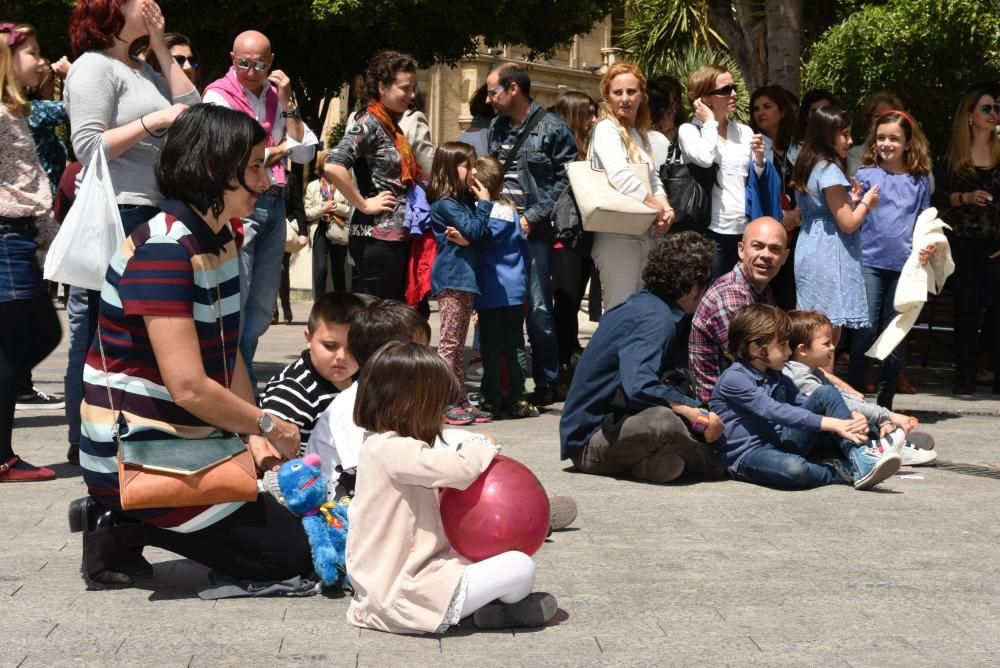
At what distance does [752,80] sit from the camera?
543 inches

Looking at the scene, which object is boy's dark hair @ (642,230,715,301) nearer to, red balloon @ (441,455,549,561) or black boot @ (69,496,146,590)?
red balloon @ (441,455,549,561)

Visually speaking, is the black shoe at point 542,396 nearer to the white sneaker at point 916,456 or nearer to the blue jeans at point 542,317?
the blue jeans at point 542,317

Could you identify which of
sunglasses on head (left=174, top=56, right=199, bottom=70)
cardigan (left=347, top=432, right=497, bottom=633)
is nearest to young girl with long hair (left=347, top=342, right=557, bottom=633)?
cardigan (left=347, top=432, right=497, bottom=633)

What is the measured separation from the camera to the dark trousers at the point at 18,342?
21.9 ft

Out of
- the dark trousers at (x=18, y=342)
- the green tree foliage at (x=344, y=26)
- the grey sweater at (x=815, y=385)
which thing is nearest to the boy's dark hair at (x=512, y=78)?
the grey sweater at (x=815, y=385)

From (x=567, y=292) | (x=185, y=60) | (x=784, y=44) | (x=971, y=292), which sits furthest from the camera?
(x=784, y=44)

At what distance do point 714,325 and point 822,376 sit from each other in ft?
2.02

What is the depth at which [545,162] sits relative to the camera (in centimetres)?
941

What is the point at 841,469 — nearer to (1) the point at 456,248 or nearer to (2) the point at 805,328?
(2) the point at 805,328

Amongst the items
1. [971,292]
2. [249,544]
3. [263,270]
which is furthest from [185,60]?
[971,292]

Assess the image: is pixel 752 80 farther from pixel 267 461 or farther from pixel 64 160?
pixel 267 461

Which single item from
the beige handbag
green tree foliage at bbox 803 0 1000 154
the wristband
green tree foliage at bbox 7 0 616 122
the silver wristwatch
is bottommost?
the wristband

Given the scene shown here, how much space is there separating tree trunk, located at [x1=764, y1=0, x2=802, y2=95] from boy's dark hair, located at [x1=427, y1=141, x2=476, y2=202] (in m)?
4.44

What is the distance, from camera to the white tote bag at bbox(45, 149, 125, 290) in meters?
5.66
